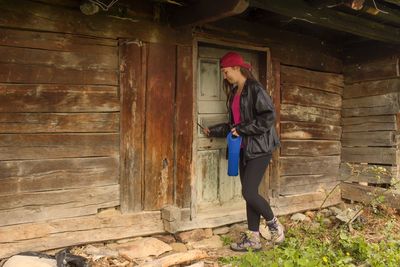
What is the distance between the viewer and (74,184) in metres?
3.73

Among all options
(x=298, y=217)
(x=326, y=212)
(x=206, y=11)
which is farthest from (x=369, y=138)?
(x=206, y=11)

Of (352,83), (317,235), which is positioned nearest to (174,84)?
(317,235)

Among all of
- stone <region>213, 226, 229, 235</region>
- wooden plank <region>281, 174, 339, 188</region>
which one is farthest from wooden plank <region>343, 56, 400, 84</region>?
stone <region>213, 226, 229, 235</region>

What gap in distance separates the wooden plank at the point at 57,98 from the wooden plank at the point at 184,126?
0.71m

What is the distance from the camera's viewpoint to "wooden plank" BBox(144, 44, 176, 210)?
4098 millimetres

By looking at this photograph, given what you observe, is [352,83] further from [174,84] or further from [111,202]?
[111,202]

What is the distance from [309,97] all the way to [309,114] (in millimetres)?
234

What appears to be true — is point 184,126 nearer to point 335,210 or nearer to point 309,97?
point 309,97

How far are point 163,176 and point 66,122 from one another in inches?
45.0

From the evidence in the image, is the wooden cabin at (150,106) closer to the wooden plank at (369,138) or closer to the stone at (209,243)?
the wooden plank at (369,138)

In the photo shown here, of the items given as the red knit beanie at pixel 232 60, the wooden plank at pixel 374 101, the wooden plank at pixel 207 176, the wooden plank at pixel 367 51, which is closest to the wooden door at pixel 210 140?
the wooden plank at pixel 207 176

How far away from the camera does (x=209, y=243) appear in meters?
4.38

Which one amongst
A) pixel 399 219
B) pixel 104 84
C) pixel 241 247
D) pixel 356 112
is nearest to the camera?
pixel 104 84

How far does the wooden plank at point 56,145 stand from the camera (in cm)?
343
